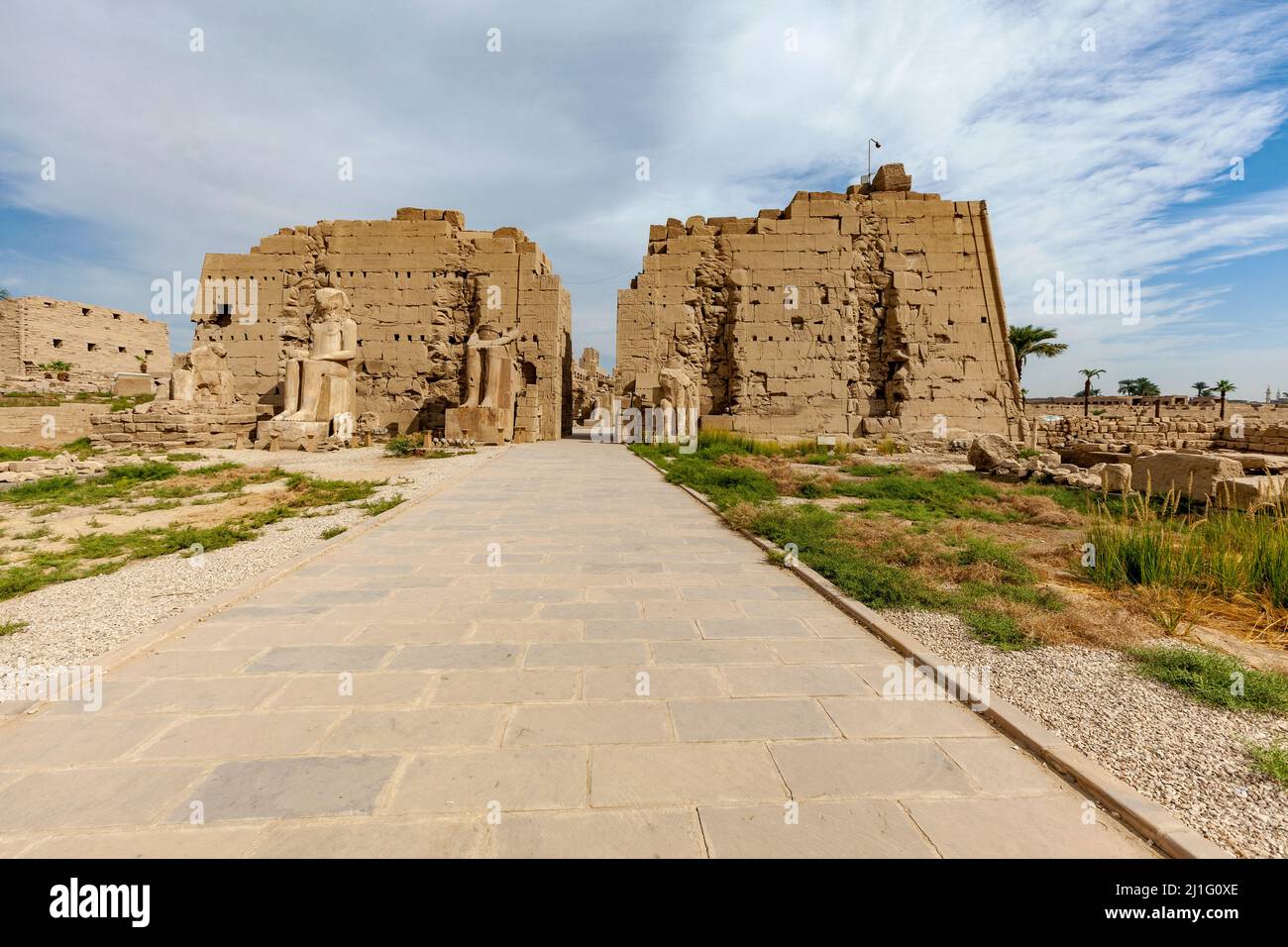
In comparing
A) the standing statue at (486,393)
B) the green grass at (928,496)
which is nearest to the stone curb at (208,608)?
the green grass at (928,496)

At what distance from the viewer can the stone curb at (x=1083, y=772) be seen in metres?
1.62

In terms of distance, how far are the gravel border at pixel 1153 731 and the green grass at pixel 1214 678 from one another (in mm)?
65

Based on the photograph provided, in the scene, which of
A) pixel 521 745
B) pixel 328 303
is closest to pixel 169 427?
pixel 328 303

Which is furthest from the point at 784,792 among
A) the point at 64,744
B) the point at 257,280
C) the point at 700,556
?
the point at 257,280

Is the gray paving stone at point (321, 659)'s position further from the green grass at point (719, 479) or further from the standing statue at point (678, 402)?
the standing statue at point (678, 402)

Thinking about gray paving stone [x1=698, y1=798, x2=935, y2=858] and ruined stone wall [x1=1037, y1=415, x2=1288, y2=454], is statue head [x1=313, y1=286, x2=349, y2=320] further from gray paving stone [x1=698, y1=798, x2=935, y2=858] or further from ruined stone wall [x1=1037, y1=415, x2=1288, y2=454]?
ruined stone wall [x1=1037, y1=415, x2=1288, y2=454]

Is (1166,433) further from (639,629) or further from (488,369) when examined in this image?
(639,629)

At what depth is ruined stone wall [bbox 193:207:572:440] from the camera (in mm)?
17641

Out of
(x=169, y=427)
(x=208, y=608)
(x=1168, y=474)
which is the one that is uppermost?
(x=169, y=427)

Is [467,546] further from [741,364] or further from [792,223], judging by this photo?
[792,223]

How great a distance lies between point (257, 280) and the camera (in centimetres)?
1775

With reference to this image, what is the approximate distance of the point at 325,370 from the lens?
567 inches

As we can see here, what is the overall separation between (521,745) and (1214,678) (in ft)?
10.7
